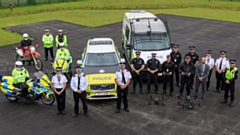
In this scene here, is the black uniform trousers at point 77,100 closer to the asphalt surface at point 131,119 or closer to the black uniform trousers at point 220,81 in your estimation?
the asphalt surface at point 131,119

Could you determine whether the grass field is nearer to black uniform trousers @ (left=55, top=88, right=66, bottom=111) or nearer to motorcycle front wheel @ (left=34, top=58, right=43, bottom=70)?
motorcycle front wheel @ (left=34, top=58, right=43, bottom=70)

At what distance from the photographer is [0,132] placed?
9.28 metres

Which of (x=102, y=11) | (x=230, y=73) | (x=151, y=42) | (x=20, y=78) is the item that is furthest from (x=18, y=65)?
(x=102, y=11)

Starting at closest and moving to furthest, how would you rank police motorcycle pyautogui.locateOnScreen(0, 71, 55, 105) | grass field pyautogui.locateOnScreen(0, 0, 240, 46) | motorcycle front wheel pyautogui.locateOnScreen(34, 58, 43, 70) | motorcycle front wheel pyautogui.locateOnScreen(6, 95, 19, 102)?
1. police motorcycle pyautogui.locateOnScreen(0, 71, 55, 105)
2. motorcycle front wheel pyautogui.locateOnScreen(6, 95, 19, 102)
3. motorcycle front wheel pyautogui.locateOnScreen(34, 58, 43, 70)
4. grass field pyautogui.locateOnScreen(0, 0, 240, 46)

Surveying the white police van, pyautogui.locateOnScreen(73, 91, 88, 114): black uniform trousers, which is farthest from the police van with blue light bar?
the white police van

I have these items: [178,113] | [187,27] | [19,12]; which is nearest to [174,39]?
[187,27]

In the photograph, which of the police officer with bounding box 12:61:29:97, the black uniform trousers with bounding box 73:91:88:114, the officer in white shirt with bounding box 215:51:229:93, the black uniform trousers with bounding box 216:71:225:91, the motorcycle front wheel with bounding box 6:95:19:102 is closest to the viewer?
the black uniform trousers with bounding box 73:91:88:114

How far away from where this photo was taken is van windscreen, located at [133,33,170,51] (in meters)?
13.8

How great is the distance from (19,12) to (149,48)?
81.5 feet

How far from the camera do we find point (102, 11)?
114 ft

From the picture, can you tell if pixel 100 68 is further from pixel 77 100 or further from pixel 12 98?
pixel 12 98

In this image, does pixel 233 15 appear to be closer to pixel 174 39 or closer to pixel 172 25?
pixel 172 25

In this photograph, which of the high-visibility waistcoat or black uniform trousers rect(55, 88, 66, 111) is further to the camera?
the high-visibility waistcoat

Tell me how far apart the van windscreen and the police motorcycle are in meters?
4.89
